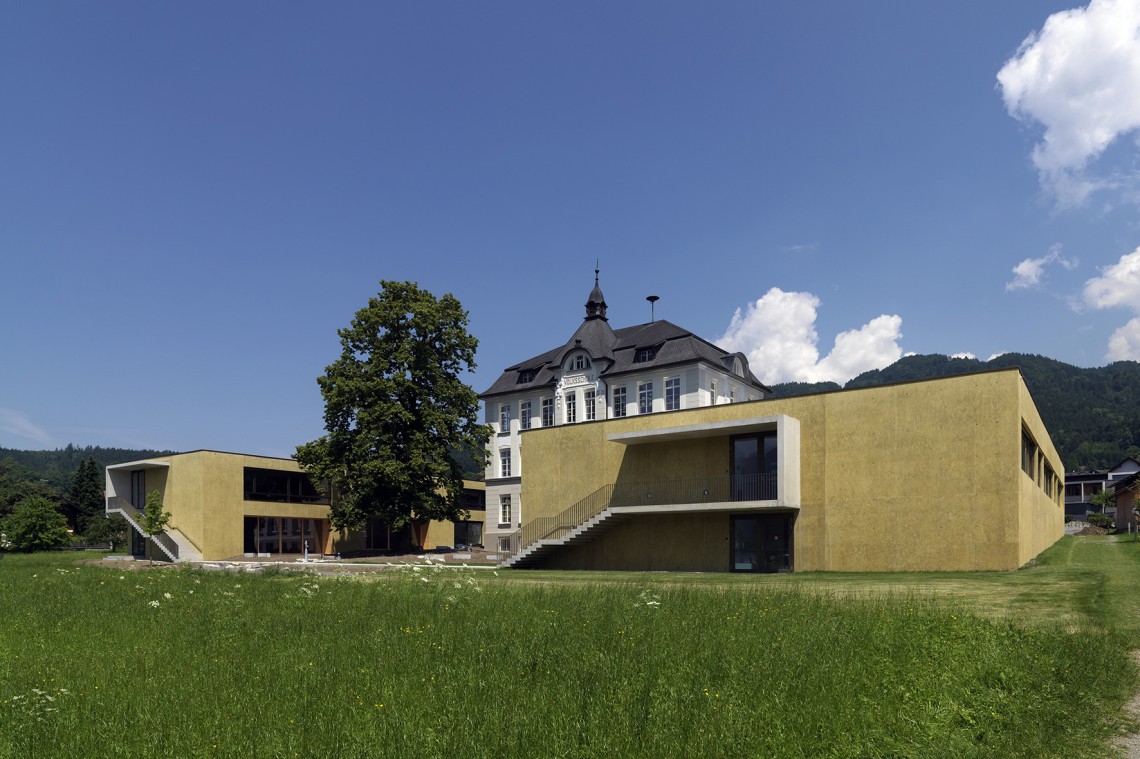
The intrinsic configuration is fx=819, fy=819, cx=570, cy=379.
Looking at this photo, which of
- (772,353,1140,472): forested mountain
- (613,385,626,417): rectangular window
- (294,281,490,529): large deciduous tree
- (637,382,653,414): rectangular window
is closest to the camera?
(294,281,490,529): large deciduous tree

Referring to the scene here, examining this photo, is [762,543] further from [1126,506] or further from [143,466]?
[1126,506]

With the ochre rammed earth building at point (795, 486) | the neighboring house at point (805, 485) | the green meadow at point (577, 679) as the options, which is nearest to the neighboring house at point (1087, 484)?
the ochre rammed earth building at point (795, 486)

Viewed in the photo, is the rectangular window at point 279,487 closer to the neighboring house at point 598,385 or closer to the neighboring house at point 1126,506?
the neighboring house at point 598,385

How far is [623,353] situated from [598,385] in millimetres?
2889

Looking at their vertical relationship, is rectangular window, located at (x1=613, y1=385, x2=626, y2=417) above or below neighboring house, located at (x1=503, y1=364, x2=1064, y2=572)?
above

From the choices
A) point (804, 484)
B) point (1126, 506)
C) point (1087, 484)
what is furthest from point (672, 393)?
point (1087, 484)

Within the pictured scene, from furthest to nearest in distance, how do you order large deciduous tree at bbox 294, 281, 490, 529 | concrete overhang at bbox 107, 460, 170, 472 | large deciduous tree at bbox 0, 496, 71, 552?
large deciduous tree at bbox 0, 496, 71, 552 < concrete overhang at bbox 107, 460, 170, 472 < large deciduous tree at bbox 294, 281, 490, 529

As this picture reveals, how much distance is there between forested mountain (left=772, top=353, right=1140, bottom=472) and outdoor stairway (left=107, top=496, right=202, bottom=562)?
89791 mm

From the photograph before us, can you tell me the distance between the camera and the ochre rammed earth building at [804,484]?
25141mm

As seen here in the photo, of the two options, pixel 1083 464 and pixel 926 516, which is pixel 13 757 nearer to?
pixel 926 516

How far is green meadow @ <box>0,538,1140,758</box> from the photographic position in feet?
22.3

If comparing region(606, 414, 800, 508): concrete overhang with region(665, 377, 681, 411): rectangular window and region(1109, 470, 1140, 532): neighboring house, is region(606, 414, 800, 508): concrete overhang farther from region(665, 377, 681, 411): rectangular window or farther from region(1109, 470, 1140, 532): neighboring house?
region(1109, 470, 1140, 532): neighboring house

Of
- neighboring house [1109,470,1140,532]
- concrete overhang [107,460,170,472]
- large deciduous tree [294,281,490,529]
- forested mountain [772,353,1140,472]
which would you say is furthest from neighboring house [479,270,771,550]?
forested mountain [772,353,1140,472]

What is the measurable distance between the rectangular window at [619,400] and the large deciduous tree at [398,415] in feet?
33.6
